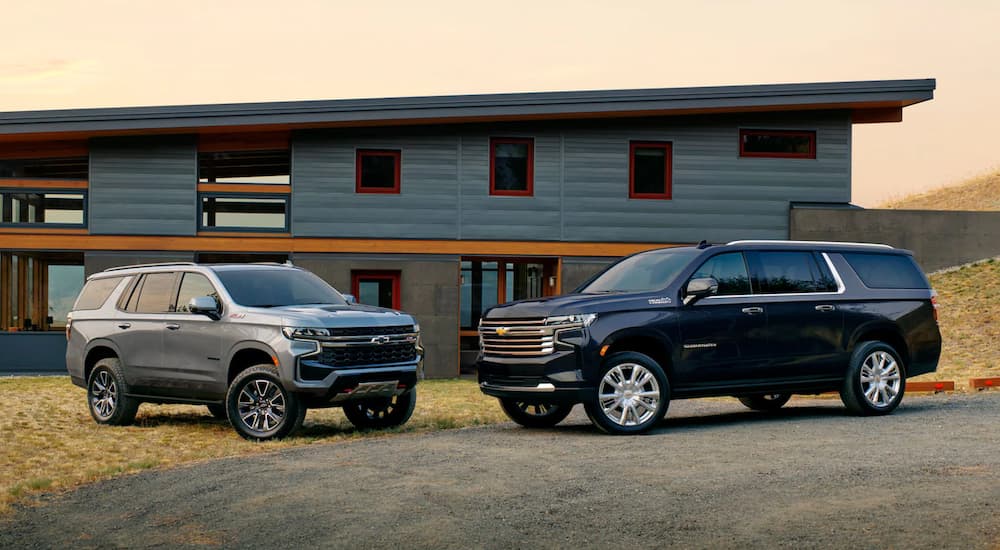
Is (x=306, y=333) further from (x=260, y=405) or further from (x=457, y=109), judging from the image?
(x=457, y=109)

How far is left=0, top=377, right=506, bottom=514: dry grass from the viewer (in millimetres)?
10867

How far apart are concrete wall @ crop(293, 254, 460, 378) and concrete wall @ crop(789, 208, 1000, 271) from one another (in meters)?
7.78

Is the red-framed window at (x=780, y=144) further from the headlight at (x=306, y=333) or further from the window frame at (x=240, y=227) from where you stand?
the headlight at (x=306, y=333)

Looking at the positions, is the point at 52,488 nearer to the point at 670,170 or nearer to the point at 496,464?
the point at 496,464

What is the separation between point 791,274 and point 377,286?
46.6 ft

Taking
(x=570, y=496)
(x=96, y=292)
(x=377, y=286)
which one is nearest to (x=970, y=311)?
(x=377, y=286)

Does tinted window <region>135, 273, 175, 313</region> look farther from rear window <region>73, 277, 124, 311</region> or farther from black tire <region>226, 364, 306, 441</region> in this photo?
black tire <region>226, 364, 306, 441</region>

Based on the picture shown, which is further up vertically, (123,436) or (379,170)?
(379,170)

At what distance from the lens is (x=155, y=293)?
1462cm

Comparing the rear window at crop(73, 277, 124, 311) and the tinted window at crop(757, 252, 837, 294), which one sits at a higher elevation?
the tinted window at crop(757, 252, 837, 294)

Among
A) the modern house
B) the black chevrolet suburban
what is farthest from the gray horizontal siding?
the black chevrolet suburban

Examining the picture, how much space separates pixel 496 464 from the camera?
1049 cm

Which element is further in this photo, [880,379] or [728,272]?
[880,379]

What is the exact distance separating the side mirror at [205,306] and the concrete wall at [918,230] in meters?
16.6
